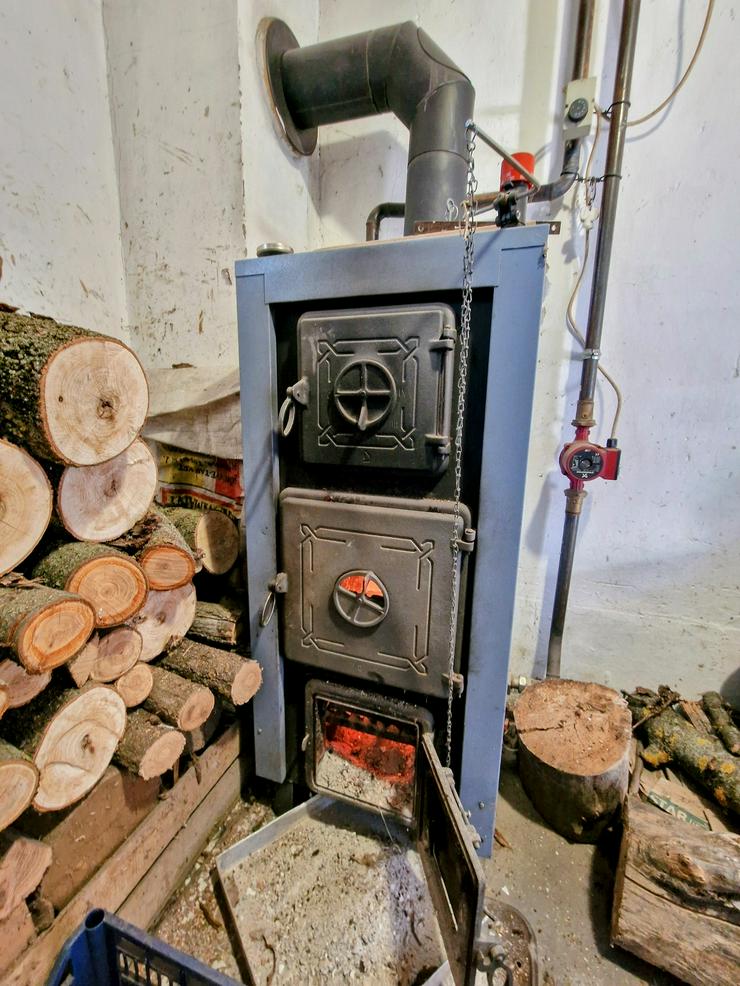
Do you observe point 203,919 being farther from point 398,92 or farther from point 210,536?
point 398,92

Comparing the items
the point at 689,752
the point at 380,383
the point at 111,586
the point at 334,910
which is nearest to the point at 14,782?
the point at 111,586

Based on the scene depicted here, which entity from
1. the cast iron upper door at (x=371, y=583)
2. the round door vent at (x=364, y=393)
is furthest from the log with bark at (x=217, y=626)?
the round door vent at (x=364, y=393)

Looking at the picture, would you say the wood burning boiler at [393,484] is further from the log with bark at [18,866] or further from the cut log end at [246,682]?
the log with bark at [18,866]

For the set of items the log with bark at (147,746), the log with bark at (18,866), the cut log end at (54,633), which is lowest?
the log with bark at (18,866)

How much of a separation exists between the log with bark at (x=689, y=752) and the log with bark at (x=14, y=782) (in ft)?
5.66

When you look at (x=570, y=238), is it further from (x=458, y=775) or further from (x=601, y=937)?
(x=601, y=937)

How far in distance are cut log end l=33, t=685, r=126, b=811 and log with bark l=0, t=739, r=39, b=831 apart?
0.15 feet

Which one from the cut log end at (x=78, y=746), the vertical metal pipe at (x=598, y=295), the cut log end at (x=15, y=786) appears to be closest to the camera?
the cut log end at (x=15, y=786)

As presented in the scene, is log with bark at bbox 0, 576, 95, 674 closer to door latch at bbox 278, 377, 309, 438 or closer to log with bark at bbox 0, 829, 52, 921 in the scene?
log with bark at bbox 0, 829, 52, 921

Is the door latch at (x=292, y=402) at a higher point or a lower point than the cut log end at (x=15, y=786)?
higher

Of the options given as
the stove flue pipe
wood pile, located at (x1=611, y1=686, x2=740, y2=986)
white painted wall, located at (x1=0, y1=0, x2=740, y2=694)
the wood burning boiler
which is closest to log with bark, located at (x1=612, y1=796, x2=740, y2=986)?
wood pile, located at (x1=611, y1=686, x2=740, y2=986)

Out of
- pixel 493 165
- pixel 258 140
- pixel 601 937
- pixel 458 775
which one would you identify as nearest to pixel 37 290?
pixel 258 140

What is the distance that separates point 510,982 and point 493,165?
2.33 metres

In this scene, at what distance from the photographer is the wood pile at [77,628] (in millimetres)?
783
